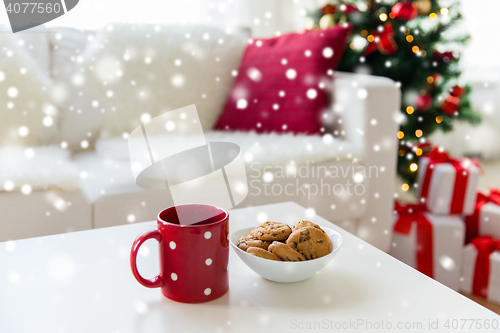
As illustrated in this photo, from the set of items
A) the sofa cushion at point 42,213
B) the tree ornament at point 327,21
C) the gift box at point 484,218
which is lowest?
the gift box at point 484,218

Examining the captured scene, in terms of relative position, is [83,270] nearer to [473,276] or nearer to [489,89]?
[473,276]

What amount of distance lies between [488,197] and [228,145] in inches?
35.7

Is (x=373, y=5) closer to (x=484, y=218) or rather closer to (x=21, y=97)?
(x=484, y=218)

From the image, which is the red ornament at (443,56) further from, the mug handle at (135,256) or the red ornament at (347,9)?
the mug handle at (135,256)

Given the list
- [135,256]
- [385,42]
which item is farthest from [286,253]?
[385,42]

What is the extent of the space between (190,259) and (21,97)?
1.06 m

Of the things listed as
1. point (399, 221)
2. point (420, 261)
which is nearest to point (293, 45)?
point (399, 221)

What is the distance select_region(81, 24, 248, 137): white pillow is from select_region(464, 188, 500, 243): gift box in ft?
3.13

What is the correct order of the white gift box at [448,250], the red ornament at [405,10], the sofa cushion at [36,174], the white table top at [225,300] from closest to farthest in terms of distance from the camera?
1. the white table top at [225,300]
2. the sofa cushion at [36,174]
3. the white gift box at [448,250]
4. the red ornament at [405,10]

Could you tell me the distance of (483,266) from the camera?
1.27 metres

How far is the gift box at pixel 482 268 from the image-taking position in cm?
123

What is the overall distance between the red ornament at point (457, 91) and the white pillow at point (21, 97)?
148cm

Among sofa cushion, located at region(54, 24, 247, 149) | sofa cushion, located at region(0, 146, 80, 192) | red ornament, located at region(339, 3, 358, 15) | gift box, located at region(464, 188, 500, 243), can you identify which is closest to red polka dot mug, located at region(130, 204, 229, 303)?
sofa cushion, located at region(0, 146, 80, 192)

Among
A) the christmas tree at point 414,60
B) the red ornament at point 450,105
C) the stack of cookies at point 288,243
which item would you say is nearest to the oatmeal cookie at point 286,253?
the stack of cookies at point 288,243
